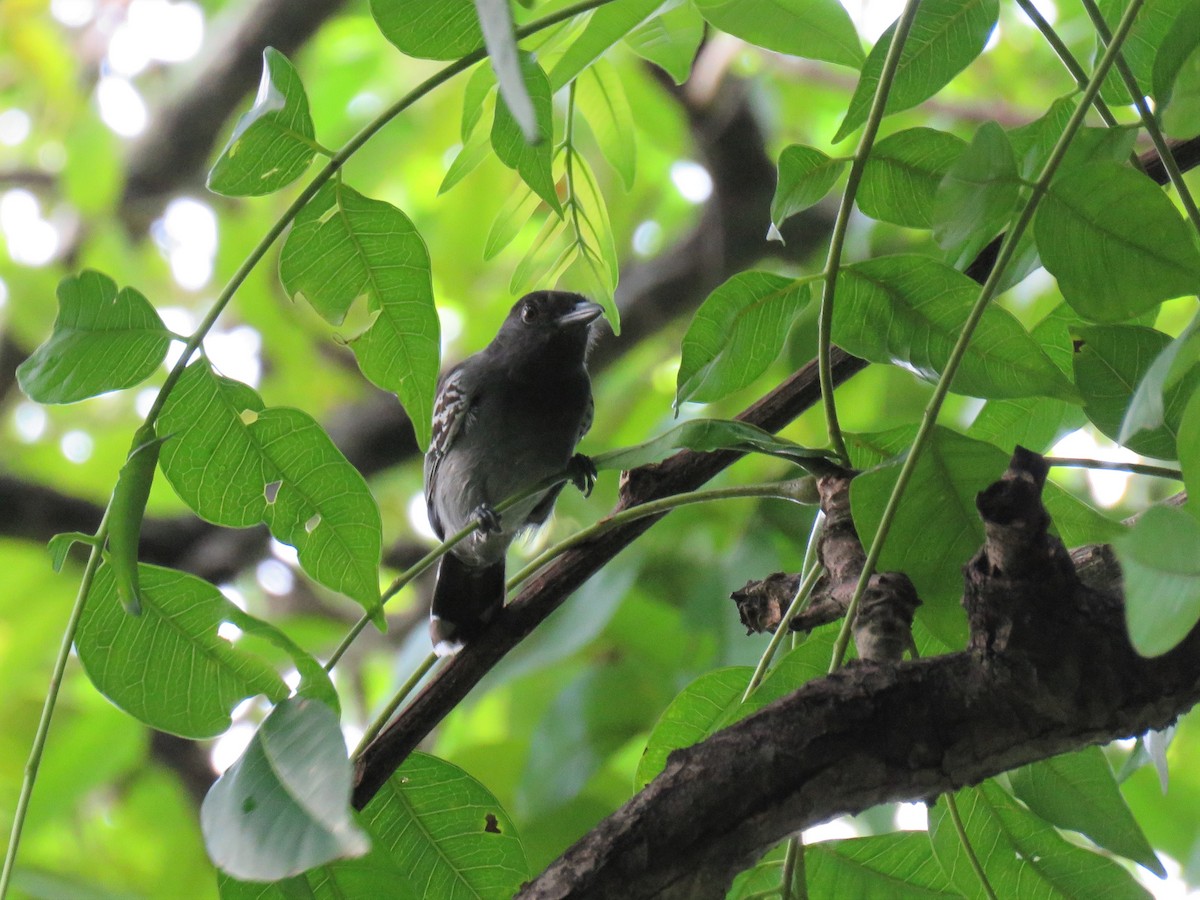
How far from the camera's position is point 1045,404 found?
205cm

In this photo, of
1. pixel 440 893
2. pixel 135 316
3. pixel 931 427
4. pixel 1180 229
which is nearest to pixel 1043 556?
pixel 931 427

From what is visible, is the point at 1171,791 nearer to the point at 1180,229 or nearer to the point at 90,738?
the point at 1180,229

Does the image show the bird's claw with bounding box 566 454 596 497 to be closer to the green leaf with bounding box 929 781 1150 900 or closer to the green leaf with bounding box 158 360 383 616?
the green leaf with bounding box 158 360 383 616

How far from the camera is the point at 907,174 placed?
6.11 feet

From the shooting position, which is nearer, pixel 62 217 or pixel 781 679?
pixel 781 679

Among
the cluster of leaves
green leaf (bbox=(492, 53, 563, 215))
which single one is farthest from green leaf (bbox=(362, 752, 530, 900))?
green leaf (bbox=(492, 53, 563, 215))

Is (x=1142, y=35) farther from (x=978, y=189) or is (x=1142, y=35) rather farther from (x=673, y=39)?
(x=673, y=39)

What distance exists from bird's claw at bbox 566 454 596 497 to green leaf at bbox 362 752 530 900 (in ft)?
1.85

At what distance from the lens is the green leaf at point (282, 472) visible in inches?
72.1

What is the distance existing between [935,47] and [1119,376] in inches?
22.2

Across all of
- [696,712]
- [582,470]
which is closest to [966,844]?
[696,712]

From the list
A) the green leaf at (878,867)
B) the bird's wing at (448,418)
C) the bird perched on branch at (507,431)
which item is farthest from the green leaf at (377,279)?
the bird's wing at (448,418)

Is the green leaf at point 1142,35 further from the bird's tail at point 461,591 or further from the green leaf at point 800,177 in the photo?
the bird's tail at point 461,591

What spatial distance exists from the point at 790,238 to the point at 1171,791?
Result: 3.44 meters
